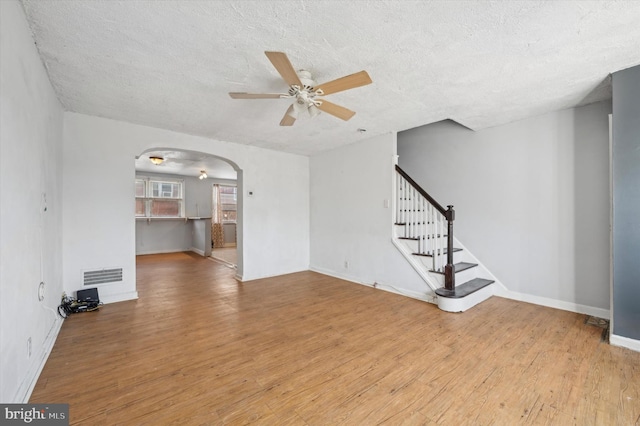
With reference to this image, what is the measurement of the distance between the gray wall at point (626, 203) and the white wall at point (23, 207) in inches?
184

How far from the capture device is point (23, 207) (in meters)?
1.86

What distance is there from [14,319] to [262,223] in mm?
3738

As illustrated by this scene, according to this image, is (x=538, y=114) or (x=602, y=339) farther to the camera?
(x=538, y=114)

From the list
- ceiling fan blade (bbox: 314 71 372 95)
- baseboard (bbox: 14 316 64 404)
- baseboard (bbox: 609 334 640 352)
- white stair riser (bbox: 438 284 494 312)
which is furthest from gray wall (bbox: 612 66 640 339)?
baseboard (bbox: 14 316 64 404)

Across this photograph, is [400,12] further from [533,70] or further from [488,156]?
[488,156]

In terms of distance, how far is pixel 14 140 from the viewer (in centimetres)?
168

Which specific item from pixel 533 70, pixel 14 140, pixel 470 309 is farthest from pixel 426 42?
pixel 470 309

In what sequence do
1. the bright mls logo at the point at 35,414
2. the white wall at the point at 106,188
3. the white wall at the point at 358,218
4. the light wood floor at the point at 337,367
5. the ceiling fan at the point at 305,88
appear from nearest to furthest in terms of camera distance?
the bright mls logo at the point at 35,414 → the light wood floor at the point at 337,367 → the ceiling fan at the point at 305,88 → the white wall at the point at 106,188 → the white wall at the point at 358,218

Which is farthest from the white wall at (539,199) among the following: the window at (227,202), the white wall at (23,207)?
the window at (227,202)

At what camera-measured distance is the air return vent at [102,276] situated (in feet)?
11.7

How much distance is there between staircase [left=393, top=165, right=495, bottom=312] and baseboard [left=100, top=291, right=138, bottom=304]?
13.4 ft

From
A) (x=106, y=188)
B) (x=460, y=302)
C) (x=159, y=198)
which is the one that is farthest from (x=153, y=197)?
(x=460, y=302)

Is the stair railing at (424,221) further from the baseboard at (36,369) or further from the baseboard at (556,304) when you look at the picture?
the baseboard at (36,369)

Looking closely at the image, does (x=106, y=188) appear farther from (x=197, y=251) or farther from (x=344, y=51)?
(x=197, y=251)
